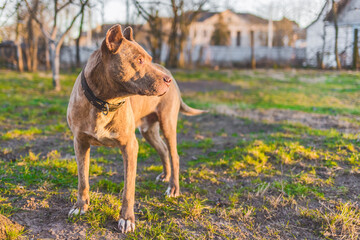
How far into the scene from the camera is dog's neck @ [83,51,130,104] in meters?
2.74

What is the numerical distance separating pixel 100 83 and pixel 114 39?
41 cm

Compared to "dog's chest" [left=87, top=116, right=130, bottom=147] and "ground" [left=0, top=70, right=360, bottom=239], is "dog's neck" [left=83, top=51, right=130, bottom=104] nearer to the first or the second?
"dog's chest" [left=87, top=116, right=130, bottom=147]

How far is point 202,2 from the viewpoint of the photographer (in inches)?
816

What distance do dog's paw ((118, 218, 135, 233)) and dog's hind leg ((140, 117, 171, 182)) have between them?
139cm

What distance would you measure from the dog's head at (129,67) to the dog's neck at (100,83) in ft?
0.19

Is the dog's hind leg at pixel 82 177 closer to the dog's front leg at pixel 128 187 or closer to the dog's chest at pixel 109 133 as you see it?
the dog's chest at pixel 109 133

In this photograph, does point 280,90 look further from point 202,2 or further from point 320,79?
point 202,2

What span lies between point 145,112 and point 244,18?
170 ft

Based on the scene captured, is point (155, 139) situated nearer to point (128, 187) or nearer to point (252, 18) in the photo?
point (128, 187)

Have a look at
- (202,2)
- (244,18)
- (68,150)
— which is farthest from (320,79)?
(244,18)

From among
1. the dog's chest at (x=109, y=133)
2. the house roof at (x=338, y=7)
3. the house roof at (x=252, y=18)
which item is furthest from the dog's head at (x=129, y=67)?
the house roof at (x=252, y=18)

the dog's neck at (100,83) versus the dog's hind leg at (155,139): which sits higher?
the dog's neck at (100,83)

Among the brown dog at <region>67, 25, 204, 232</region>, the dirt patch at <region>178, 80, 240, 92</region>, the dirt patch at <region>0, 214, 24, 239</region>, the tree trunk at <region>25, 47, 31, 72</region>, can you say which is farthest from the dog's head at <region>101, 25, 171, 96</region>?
the tree trunk at <region>25, 47, 31, 72</region>

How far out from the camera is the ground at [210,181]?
313cm
